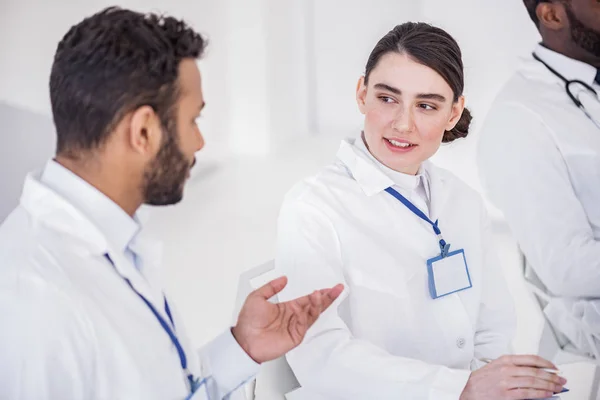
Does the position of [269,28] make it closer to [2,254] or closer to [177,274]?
[177,274]

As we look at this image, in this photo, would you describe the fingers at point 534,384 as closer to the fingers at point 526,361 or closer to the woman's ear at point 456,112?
the fingers at point 526,361

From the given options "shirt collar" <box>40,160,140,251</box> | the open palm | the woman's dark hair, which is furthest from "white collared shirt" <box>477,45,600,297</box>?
"shirt collar" <box>40,160,140,251</box>

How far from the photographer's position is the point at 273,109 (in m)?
2.74

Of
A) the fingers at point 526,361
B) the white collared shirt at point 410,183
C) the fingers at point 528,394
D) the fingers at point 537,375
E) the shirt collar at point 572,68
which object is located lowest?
the fingers at point 528,394

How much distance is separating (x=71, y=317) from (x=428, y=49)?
115 centimetres

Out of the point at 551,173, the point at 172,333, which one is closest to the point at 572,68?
the point at 551,173

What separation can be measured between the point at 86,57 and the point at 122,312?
0.45 meters

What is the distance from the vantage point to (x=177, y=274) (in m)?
2.43

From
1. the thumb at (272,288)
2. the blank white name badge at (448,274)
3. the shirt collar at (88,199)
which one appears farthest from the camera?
the blank white name badge at (448,274)

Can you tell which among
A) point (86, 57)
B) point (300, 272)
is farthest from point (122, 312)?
point (300, 272)

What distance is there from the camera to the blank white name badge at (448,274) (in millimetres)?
1871

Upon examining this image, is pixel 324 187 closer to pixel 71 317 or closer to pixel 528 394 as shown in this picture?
pixel 528 394

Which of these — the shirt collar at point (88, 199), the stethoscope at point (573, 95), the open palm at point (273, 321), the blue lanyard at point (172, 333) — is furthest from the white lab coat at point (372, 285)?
the stethoscope at point (573, 95)

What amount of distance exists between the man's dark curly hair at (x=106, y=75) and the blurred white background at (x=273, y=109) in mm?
1117
